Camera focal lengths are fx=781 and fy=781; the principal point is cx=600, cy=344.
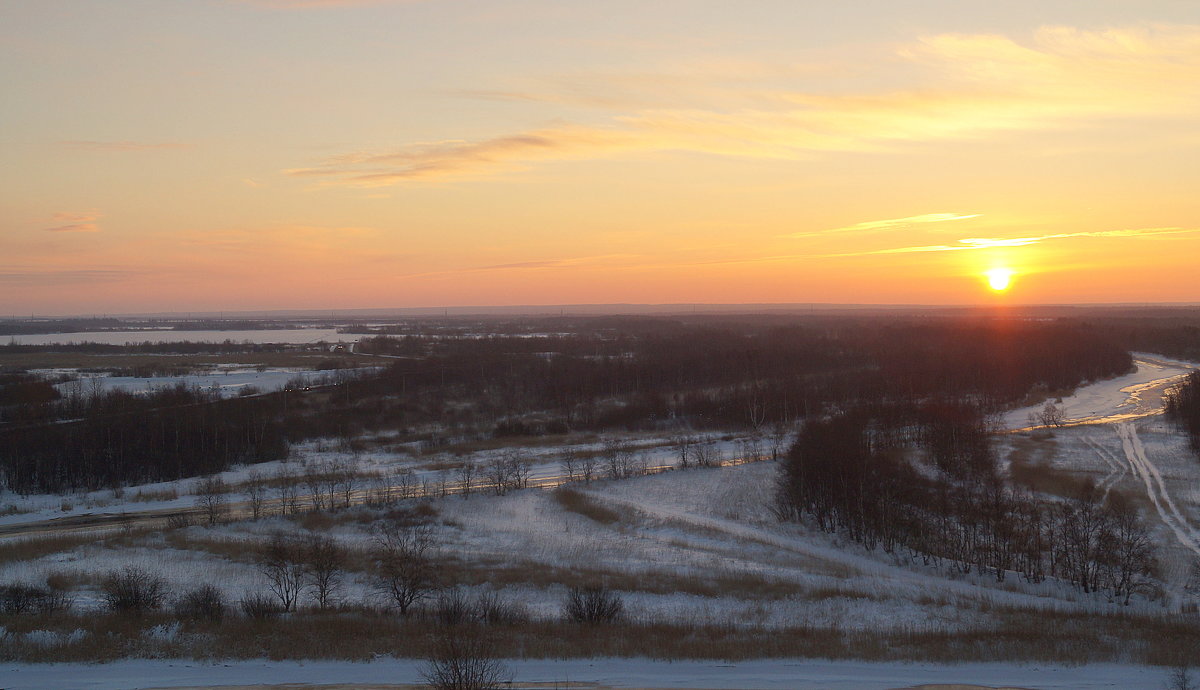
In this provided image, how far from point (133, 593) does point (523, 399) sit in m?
58.8

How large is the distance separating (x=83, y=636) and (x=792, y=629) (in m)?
16.4

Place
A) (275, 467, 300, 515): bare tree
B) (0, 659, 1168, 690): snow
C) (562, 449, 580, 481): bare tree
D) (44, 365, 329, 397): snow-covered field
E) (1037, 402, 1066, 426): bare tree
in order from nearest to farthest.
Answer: (0, 659, 1168, 690): snow → (275, 467, 300, 515): bare tree → (562, 449, 580, 481): bare tree → (1037, 402, 1066, 426): bare tree → (44, 365, 329, 397): snow-covered field

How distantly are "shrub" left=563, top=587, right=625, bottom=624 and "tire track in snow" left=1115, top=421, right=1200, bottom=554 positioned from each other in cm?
2479

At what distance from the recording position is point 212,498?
40500mm

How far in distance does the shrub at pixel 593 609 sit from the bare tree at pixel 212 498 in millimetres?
20838

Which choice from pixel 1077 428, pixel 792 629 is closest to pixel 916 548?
pixel 792 629

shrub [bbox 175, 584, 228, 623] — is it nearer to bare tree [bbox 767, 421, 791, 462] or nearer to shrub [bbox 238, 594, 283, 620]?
shrub [bbox 238, 594, 283, 620]

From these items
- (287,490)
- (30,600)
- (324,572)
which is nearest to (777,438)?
(287,490)

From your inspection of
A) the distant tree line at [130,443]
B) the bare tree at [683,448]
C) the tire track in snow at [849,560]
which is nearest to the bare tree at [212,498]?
the distant tree line at [130,443]

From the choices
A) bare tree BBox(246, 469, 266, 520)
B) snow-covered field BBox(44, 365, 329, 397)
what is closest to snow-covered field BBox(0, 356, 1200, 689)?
bare tree BBox(246, 469, 266, 520)

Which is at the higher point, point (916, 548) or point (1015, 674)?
point (1015, 674)

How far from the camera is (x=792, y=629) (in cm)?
1933

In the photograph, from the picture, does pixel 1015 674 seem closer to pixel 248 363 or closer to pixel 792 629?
pixel 792 629

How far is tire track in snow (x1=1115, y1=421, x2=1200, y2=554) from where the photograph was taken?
109ft
